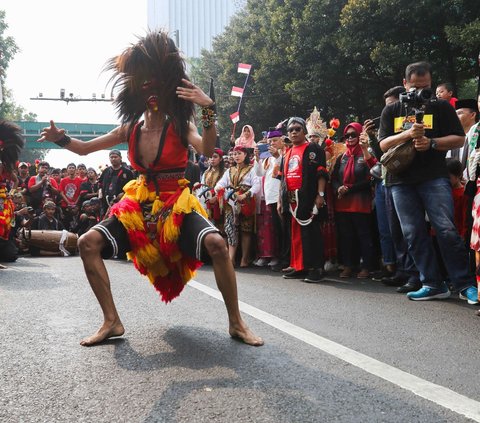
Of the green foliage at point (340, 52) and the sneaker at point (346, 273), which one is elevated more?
the green foliage at point (340, 52)

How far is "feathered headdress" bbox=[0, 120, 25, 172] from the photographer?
9117 mm

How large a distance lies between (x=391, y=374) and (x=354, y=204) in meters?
4.70

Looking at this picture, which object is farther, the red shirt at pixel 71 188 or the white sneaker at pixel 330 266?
the red shirt at pixel 71 188

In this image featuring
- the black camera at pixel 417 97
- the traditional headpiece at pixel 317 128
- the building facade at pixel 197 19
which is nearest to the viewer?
the black camera at pixel 417 97

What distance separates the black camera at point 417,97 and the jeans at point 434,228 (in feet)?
2.45

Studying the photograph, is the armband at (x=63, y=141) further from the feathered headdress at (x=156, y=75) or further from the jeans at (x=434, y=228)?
the jeans at (x=434, y=228)

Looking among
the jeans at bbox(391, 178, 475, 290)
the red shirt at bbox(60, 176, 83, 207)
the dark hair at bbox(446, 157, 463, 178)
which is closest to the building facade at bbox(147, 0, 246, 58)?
the red shirt at bbox(60, 176, 83, 207)

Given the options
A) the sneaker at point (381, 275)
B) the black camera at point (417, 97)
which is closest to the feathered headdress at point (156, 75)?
the black camera at point (417, 97)

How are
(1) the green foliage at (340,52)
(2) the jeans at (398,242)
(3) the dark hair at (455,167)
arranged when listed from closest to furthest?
(3) the dark hair at (455,167) < (2) the jeans at (398,242) < (1) the green foliage at (340,52)

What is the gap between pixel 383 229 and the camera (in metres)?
7.39

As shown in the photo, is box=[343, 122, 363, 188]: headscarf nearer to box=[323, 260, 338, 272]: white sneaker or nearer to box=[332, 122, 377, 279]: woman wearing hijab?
box=[332, 122, 377, 279]: woman wearing hijab

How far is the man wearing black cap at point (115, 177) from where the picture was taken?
11.9m

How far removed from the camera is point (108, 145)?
180 inches

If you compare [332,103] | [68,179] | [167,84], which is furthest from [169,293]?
[332,103]
